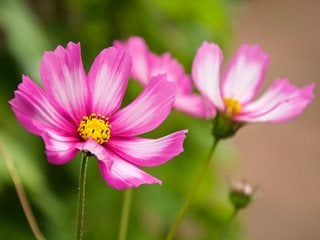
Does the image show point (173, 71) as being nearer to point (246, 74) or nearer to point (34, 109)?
point (246, 74)

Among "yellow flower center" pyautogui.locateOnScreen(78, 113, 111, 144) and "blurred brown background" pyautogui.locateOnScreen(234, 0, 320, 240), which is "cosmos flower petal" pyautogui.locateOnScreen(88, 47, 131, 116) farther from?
"blurred brown background" pyautogui.locateOnScreen(234, 0, 320, 240)

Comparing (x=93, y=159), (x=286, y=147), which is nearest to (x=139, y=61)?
(x=93, y=159)

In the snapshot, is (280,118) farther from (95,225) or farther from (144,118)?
(95,225)

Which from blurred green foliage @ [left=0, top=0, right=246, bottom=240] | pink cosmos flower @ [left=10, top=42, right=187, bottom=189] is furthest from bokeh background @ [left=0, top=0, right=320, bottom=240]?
pink cosmos flower @ [left=10, top=42, right=187, bottom=189]

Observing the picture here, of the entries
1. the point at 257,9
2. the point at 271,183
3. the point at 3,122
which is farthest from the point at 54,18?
the point at 257,9

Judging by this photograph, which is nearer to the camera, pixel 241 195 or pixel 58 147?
pixel 58 147
